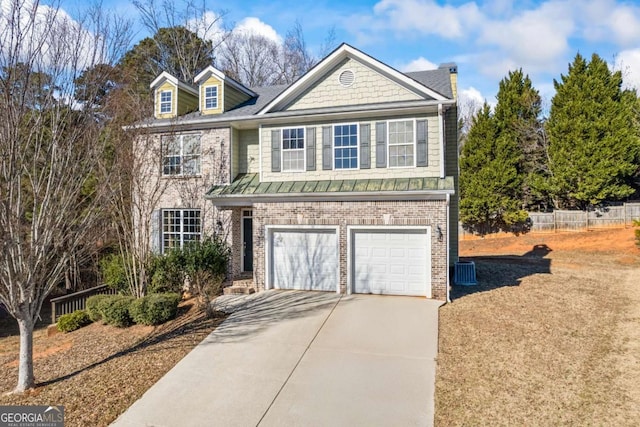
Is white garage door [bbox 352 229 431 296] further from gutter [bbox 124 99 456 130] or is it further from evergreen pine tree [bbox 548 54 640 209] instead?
evergreen pine tree [bbox 548 54 640 209]

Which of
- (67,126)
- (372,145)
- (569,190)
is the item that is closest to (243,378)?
(67,126)

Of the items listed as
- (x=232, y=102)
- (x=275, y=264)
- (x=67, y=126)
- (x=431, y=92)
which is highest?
(x=232, y=102)

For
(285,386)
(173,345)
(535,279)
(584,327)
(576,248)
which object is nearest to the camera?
(285,386)

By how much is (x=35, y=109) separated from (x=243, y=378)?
623 cm

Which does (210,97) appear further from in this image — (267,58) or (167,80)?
(267,58)

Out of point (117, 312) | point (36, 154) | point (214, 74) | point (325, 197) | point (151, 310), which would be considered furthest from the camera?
point (214, 74)

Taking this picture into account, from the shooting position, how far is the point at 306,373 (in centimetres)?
700

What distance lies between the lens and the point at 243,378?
Answer: 269 inches

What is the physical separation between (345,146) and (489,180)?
19.0m

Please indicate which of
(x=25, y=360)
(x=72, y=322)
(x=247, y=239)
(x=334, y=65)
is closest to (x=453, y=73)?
(x=334, y=65)

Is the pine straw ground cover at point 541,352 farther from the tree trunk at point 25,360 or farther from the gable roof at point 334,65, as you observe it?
the tree trunk at point 25,360

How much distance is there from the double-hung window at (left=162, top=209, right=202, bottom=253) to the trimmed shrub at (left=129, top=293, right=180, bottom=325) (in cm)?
429

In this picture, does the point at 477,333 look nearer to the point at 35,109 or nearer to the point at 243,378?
the point at 243,378

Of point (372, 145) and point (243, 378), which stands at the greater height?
point (372, 145)
